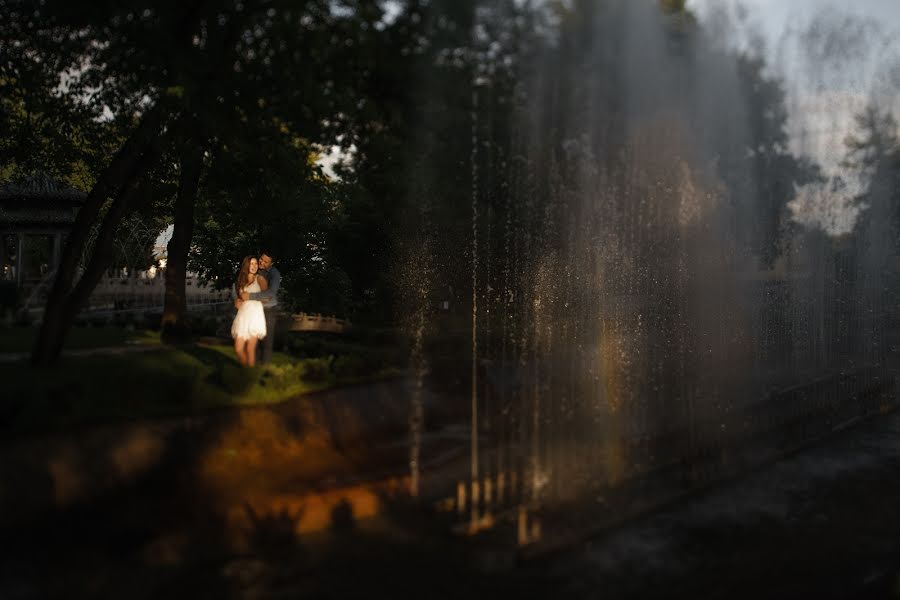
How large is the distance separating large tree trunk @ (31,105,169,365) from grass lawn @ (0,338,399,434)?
0.50 m

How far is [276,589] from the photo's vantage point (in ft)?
19.8

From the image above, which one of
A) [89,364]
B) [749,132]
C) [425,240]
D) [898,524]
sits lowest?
[898,524]

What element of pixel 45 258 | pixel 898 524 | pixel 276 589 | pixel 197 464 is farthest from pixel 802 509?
pixel 45 258

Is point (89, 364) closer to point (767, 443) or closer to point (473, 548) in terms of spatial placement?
point (473, 548)

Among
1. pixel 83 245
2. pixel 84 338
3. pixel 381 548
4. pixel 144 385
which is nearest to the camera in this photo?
pixel 381 548

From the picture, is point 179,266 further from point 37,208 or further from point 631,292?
point 631,292

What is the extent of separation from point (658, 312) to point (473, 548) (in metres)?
21.5

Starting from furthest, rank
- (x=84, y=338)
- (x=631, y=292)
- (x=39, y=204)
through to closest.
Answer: (x=631, y=292) → (x=39, y=204) → (x=84, y=338)

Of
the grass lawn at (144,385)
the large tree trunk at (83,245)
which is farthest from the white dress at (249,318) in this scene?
the large tree trunk at (83,245)

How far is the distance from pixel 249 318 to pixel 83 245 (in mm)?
3382

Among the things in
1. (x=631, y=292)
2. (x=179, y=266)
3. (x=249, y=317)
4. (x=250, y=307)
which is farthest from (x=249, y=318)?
(x=631, y=292)

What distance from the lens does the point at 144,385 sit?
10.8m

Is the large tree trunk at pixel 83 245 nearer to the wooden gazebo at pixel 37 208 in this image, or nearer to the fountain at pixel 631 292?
the fountain at pixel 631 292

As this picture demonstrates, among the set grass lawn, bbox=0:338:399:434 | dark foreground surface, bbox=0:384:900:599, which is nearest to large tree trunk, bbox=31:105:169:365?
grass lawn, bbox=0:338:399:434
